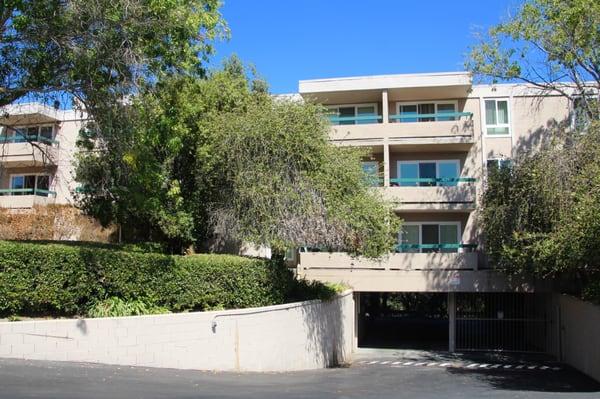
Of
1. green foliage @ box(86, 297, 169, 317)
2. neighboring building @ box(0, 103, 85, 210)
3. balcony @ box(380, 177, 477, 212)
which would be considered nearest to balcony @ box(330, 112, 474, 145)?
balcony @ box(380, 177, 477, 212)

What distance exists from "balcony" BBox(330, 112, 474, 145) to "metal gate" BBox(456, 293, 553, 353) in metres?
7.22

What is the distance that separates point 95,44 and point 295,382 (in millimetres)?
8703

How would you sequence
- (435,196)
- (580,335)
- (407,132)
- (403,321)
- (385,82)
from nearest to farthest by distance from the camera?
(580,335)
(435,196)
(407,132)
(385,82)
(403,321)

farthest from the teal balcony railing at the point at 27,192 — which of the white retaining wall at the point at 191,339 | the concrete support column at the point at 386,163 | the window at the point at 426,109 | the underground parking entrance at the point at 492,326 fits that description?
the window at the point at 426,109

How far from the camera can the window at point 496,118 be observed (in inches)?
1091

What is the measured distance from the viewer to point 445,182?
88.9ft

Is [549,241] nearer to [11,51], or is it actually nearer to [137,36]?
[137,36]

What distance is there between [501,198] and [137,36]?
15078mm

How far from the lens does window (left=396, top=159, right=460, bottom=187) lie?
27453 millimetres

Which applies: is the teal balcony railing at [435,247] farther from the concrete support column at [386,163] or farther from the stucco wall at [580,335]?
the stucco wall at [580,335]

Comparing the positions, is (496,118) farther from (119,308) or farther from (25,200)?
(25,200)

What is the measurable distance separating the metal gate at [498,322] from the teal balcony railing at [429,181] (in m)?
5.16

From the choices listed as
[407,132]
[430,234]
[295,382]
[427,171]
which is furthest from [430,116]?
[295,382]

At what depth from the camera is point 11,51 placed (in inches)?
518
